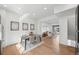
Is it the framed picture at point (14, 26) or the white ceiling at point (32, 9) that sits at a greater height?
the white ceiling at point (32, 9)

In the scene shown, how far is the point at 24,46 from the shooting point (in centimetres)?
216

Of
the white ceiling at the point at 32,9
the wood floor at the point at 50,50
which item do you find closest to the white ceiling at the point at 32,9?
the white ceiling at the point at 32,9

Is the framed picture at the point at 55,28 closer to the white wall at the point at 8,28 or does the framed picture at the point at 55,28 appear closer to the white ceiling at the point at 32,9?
the white ceiling at the point at 32,9

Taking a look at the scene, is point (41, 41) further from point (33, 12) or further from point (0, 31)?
point (0, 31)

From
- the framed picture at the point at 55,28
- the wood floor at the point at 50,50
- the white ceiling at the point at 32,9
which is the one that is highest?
the white ceiling at the point at 32,9

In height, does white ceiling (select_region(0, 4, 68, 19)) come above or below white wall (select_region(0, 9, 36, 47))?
above

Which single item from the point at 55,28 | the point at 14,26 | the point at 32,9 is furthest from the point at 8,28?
the point at 55,28

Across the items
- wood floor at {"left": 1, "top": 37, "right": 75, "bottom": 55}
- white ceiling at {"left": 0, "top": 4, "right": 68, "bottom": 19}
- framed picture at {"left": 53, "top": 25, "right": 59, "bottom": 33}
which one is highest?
white ceiling at {"left": 0, "top": 4, "right": 68, "bottom": 19}

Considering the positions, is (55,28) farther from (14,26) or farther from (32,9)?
(14,26)

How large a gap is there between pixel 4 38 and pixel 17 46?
347mm

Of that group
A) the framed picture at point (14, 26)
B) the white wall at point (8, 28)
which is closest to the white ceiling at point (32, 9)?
the white wall at point (8, 28)

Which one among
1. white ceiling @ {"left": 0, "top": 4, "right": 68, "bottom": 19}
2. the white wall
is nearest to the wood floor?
the white wall

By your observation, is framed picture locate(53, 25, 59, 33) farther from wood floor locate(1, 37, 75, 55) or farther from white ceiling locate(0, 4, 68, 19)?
white ceiling locate(0, 4, 68, 19)

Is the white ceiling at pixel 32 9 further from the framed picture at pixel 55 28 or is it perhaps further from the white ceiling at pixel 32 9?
the framed picture at pixel 55 28
